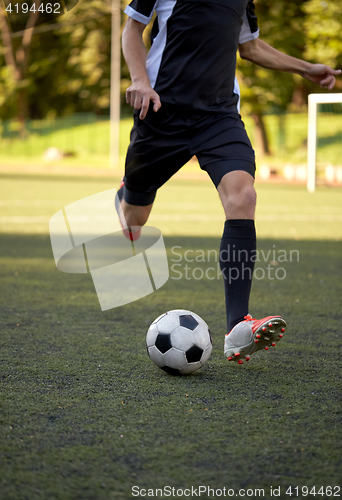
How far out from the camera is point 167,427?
7.47 feet

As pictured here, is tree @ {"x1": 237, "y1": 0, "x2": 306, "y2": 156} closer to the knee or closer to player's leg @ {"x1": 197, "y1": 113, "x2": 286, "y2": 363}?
player's leg @ {"x1": 197, "y1": 113, "x2": 286, "y2": 363}

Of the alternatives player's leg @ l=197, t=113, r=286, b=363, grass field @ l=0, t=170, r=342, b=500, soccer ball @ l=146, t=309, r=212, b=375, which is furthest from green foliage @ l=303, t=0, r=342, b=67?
soccer ball @ l=146, t=309, r=212, b=375

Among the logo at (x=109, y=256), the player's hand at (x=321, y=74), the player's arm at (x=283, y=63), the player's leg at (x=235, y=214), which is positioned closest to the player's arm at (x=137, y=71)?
the player's leg at (x=235, y=214)

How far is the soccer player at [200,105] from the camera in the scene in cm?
321

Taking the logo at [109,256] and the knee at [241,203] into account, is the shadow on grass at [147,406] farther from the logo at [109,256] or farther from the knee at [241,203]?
the knee at [241,203]

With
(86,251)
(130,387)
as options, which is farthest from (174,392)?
(86,251)

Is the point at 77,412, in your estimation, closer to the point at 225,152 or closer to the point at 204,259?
the point at 225,152

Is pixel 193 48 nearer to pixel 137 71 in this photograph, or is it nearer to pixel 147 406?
pixel 137 71

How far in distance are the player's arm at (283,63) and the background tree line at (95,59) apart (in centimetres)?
2596

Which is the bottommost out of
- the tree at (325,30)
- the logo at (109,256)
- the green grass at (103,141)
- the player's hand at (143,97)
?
the green grass at (103,141)

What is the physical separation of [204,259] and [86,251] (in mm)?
1418

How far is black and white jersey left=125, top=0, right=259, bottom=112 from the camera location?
3.40 metres

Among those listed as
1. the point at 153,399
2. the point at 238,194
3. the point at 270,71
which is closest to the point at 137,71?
the point at 238,194

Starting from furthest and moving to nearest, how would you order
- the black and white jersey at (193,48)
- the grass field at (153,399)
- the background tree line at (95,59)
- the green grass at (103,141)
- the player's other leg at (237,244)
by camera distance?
1. the green grass at (103,141)
2. the background tree line at (95,59)
3. the black and white jersey at (193,48)
4. the player's other leg at (237,244)
5. the grass field at (153,399)
